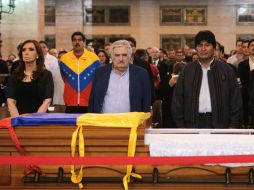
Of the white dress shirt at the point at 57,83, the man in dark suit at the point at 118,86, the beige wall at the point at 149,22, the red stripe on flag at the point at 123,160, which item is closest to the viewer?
the red stripe on flag at the point at 123,160

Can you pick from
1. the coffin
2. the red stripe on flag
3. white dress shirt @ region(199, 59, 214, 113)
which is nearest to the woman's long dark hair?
white dress shirt @ region(199, 59, 214, 113)

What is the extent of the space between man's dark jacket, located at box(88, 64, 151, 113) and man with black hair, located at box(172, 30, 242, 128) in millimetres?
331

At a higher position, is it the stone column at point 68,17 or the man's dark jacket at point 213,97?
the stone column at point 68,17

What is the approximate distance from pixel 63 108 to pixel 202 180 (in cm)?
498

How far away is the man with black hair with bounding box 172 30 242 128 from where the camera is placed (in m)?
5.19

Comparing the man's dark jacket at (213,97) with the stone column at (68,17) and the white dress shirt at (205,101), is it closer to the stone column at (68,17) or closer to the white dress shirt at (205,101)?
the white dress shirt at (205,101)

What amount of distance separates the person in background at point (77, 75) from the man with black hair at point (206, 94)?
2386 millimetres

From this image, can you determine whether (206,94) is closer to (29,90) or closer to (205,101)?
(205,101)

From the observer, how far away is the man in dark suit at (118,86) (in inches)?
199

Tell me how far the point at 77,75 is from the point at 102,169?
4159 millimetres

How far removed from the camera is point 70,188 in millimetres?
3621

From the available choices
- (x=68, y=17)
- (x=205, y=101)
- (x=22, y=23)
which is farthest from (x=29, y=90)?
(x=68, y=17)

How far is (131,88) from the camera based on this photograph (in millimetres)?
5180

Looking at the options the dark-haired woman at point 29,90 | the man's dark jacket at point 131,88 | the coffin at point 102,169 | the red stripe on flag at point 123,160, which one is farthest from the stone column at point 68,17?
the red stripe on flag at point 123,160
